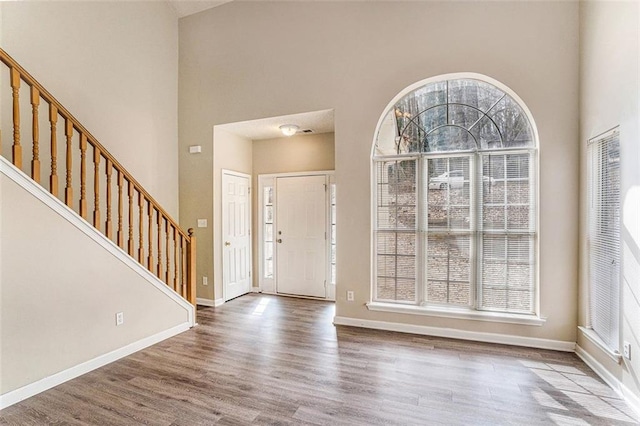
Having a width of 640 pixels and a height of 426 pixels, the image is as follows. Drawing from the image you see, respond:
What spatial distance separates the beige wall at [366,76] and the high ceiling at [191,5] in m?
0.08

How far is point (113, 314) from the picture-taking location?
3.04 meters

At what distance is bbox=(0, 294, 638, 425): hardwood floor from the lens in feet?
7.13

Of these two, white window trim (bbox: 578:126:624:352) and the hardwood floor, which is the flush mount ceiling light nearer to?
the hardwood floor

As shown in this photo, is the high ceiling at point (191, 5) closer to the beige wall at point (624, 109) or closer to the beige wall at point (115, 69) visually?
the beige wall at point (115, 69)

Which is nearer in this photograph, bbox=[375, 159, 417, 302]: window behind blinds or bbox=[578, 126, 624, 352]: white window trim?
bbox=[578, 126, 624, 352]: white window trim

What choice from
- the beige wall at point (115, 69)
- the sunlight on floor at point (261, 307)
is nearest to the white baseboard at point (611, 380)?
the sunlight on floor at point (261, 307)

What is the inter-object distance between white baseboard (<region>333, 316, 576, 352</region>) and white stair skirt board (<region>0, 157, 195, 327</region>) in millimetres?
1989

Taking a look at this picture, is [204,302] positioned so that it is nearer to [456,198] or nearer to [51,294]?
[51,294]

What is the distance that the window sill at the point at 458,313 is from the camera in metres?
3.30

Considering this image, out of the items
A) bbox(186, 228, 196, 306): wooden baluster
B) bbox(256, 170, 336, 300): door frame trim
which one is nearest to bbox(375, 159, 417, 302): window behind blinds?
bbox(256, 170, 336, 300): door frame trim

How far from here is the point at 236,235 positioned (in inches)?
207

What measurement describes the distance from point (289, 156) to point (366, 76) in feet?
6.43

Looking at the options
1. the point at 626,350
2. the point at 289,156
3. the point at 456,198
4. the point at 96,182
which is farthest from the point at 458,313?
the point at 96,182

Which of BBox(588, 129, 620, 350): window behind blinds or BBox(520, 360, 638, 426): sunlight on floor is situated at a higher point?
BBox(588, 129, 620, 350): window behind blinds
